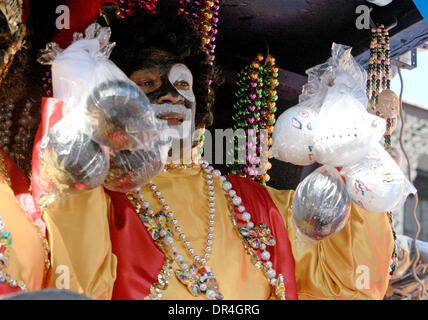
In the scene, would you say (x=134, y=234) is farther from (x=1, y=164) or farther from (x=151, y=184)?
(x=1, y=164)

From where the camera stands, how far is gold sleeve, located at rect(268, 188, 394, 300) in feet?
7.10

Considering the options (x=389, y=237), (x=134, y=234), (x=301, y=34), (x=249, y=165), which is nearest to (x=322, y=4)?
(x=301, y=34)

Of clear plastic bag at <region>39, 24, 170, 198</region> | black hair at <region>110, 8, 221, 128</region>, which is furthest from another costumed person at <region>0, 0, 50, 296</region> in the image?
black hair at <region>110, 8, 221, 128</region>

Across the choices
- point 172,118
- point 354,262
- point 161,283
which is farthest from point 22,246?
point 354,262

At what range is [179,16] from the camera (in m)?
2.47

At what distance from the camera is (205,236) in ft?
6.98

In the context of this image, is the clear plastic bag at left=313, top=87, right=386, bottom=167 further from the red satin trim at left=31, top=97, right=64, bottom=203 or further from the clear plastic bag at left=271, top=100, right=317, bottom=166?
the red satin trim at left=31, top=97, right=64, bottom=203

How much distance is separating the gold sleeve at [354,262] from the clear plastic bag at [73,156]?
0.95m

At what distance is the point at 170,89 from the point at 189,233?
1.69ft

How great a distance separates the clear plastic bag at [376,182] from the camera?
181 centimetres

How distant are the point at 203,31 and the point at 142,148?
45.1 inches

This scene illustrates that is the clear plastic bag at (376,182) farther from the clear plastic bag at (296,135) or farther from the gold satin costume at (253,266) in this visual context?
the gold satin costume at (253,266)

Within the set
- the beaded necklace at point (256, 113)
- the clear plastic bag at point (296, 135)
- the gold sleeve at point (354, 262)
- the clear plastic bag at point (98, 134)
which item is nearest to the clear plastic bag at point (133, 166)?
the clear plastic bag at point (98, 134)

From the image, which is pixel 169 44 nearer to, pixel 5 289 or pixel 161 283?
pixel 161 283
